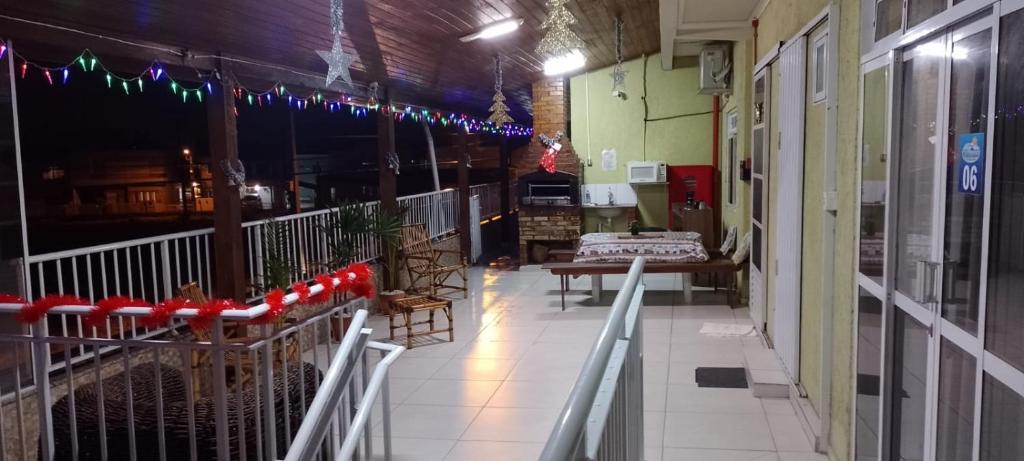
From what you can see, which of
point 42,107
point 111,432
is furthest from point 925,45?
point 42,107

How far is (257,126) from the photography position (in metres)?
12.7

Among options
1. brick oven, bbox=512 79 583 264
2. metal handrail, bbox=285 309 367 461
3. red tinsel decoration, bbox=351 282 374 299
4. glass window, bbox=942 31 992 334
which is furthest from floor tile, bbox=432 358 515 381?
brick oven, bbox=512 79 583 264

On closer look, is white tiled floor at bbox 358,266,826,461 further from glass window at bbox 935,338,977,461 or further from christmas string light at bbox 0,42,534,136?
christmas string light at bbox 0,42,534,136

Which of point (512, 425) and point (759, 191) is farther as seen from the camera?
point (759, 191)

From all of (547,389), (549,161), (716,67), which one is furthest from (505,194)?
(547,389)

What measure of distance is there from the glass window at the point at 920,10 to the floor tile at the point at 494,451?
105 inches

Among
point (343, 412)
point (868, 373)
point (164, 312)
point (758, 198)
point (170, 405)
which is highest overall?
point (758, 198)

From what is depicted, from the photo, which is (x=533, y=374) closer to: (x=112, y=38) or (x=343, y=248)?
(x=343, y=248)

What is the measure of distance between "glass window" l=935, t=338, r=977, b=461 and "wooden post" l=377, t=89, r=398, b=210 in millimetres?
6954

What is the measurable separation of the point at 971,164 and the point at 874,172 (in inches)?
34.4

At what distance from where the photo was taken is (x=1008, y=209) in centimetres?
158

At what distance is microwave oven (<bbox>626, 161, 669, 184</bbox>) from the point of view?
10234 millimetres

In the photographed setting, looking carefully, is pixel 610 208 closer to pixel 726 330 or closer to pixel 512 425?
pixel 726 330

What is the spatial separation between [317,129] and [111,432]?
39.3 feet
